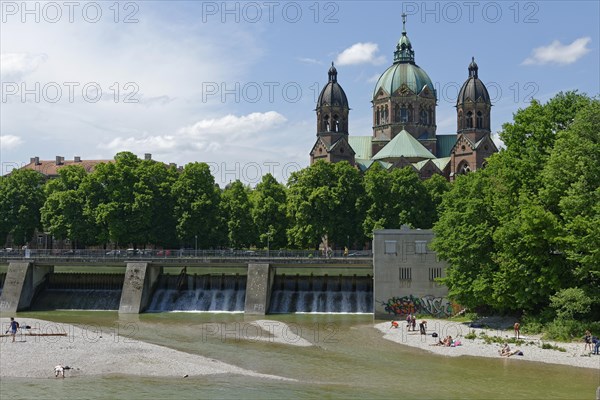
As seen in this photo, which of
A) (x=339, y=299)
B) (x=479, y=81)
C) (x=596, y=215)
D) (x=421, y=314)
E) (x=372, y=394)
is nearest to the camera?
(x=372, y=394)

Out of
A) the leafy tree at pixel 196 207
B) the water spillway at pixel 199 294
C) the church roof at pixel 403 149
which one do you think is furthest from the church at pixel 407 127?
the water spillway at pixel 199 294

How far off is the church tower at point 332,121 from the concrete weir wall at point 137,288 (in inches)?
3357

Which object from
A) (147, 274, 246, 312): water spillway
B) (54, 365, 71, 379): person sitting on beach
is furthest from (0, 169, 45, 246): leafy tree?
(54, 365, 71, 379): person sitting on beach

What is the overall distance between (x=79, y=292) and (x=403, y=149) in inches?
3601

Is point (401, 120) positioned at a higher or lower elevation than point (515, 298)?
higher

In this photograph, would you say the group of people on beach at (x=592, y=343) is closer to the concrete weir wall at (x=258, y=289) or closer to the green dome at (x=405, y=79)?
the concrete weir wall at (x=258, y=289)

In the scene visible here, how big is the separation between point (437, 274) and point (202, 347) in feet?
74.2

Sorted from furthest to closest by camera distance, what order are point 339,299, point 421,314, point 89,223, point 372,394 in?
point 89,223 < point 339,299 < point 421,314 < point 372,394

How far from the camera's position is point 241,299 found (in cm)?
6488

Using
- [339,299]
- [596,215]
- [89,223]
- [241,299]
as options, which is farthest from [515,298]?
[89,223]

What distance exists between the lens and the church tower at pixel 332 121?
482 feet

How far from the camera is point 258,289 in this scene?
61.8m

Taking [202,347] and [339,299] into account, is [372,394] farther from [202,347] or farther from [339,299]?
[339,299]

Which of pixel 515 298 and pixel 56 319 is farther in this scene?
pixel 56 319
